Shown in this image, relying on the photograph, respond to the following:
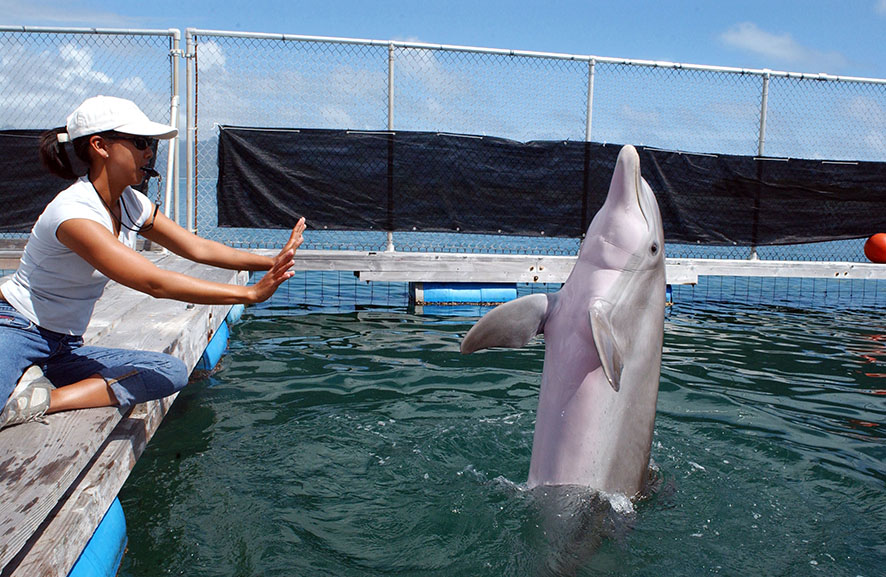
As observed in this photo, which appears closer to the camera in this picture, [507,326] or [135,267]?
[135,267]

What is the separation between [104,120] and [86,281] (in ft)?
2.01

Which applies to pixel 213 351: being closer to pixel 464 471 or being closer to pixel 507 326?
pixel 464 471

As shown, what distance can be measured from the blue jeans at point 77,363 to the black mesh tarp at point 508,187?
486 cm

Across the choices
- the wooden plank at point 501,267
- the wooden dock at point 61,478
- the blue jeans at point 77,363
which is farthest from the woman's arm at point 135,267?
the wooden plank at point 501,267

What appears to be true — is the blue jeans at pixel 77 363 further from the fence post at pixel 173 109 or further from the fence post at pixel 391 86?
the fence post at pixel 391 86

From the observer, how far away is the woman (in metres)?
2.47

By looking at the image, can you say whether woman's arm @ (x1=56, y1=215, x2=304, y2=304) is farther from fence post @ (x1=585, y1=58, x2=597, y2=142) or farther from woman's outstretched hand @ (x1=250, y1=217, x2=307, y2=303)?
fence post @ (x1=585, y1=58, x2=597, y2=142)

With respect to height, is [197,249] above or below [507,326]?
above

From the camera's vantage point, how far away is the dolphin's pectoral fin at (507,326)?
296 centimetres

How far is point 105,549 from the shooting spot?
242 centimetres

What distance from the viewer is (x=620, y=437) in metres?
2.98

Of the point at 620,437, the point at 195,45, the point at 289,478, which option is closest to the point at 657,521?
the point at 620,437

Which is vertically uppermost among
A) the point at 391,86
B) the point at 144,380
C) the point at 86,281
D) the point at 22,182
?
the point at 391,86

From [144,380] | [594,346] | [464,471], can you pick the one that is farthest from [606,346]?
[144,380]
